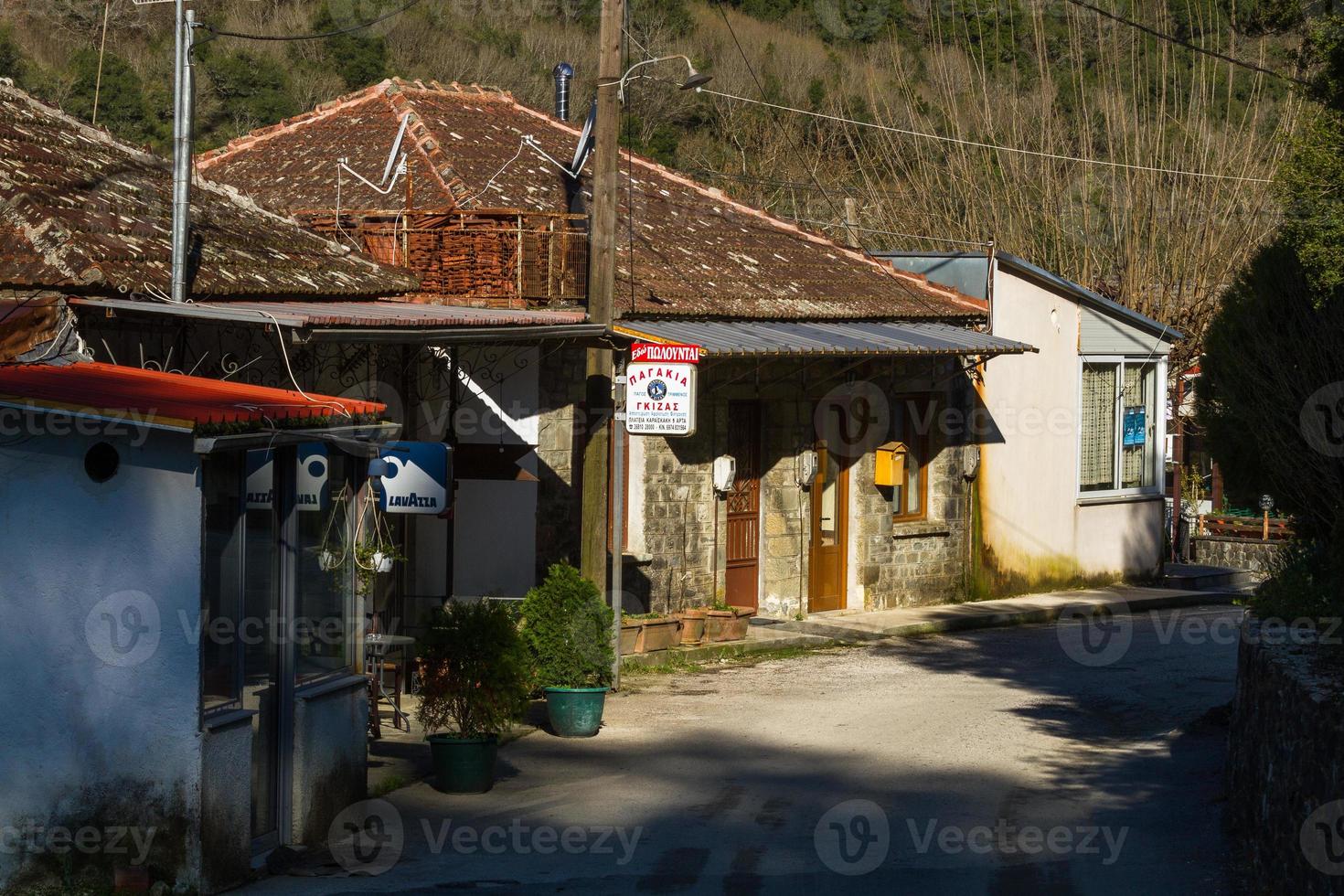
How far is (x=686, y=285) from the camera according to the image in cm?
1744

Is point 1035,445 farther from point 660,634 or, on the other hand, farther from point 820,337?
point 660,634

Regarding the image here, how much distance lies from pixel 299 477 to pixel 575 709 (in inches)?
154

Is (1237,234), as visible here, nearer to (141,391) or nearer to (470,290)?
(470,290)

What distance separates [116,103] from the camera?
110 feet

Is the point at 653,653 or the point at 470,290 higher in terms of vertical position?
the point at 470,290

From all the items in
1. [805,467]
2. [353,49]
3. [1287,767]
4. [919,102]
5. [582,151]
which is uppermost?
[353,49]

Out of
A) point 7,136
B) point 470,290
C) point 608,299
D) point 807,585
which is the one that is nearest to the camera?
point 7,136

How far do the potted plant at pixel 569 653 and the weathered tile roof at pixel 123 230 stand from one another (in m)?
3.03

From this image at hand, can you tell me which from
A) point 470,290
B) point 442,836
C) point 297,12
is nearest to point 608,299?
point 470,290

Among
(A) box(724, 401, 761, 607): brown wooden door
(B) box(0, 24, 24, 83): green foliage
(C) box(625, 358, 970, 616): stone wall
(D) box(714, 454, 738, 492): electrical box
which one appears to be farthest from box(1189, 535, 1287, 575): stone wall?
(B) box(0, 24, 24, 83): green foliage

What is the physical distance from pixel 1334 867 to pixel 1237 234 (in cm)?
2614

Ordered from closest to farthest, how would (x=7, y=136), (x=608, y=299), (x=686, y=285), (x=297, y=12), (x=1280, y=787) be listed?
(x=1280, y=787)
(x=7, y=136)
(x=608, y=299)
(x=686, y=285)
(x=297, y=12)

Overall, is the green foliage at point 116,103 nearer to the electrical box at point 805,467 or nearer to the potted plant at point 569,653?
the electrical box at point 805,467

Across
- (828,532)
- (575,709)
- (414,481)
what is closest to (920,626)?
(828,532)
